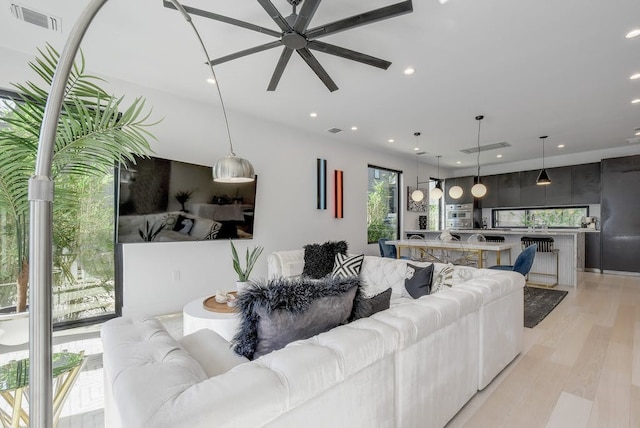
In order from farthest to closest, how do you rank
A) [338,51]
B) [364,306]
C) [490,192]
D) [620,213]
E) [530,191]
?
[490,192] → [530,191] → [620,213] → [338,51] → [364,306]

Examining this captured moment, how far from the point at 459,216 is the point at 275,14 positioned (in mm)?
8117

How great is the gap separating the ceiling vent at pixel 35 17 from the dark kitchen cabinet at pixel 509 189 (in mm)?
9080

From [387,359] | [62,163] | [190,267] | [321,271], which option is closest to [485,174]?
[321,271]

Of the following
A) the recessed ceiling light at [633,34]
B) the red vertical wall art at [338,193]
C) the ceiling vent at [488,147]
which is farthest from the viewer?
the ceiling vent at [488,147]

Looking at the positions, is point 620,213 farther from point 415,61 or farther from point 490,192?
point 415,61

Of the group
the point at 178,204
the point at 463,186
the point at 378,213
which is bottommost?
the point at 378,213

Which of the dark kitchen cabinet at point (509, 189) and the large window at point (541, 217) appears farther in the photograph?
the dark kitchen cabinet at point (509, 189)

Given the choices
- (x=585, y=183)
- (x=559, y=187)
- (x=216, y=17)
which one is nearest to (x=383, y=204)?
(x=559, y=187)

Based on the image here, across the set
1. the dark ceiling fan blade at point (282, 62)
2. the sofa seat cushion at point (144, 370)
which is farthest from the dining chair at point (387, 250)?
the sofa seat cushion at point (144, 370)

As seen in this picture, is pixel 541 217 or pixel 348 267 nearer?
pixel 348 267

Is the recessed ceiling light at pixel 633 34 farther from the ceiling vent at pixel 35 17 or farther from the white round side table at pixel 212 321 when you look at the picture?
the ceiling vent at pixel 35 17

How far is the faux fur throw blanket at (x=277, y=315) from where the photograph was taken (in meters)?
1.27

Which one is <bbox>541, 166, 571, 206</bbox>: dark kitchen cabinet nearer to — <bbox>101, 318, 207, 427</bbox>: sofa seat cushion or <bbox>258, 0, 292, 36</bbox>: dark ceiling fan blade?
<bbox>258, 0, 292, 36</bbox>: dark ceiling fan blade

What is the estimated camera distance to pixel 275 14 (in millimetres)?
1996
